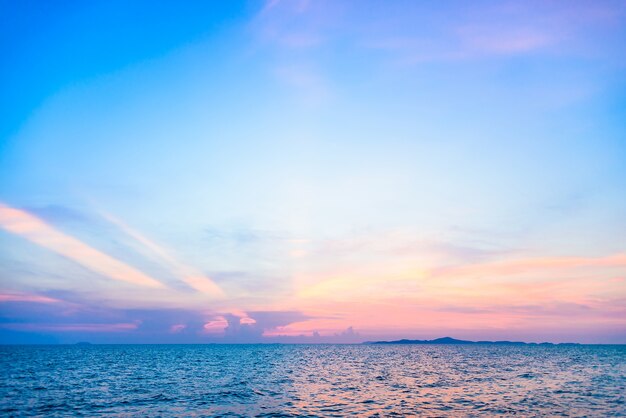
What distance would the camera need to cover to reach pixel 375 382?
6384cm

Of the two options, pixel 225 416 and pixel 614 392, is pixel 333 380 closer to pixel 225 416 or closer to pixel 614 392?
pixel 225 416

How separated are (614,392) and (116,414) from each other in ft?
188

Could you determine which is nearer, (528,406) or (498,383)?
(528,406)

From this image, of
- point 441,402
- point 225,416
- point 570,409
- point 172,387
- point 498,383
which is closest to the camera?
point 225,416

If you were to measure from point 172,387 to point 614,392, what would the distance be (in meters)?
57.0

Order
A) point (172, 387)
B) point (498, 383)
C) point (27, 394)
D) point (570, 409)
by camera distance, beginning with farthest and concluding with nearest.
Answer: point (498, 383), point (172, 387), point (27, 394), point (570, 409)

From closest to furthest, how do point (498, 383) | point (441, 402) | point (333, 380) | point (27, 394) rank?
1. point (441, 402)
2. point (27, 394)
3. point (498, 383)
4. point (333, 380)

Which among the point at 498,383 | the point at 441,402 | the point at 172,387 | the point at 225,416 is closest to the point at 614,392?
the point at 498,383

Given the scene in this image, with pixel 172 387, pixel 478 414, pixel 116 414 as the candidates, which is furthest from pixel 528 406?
pixel 172 387

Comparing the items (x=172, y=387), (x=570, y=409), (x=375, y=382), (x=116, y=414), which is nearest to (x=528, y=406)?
(x=570, y=409)

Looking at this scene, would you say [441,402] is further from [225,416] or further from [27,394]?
[27,394]

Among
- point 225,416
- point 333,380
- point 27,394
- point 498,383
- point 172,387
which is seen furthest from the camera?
point 333,380

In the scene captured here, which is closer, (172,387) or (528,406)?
(528,406)

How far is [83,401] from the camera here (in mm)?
46188
